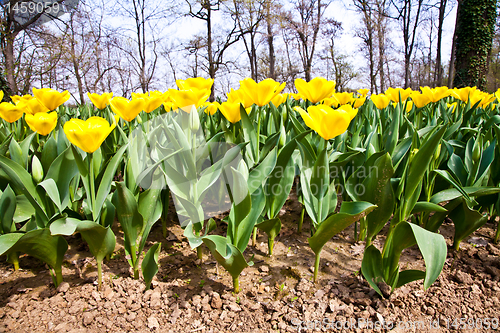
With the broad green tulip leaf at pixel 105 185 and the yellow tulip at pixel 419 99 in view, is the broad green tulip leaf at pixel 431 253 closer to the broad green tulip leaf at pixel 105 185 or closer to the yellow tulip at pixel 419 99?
the broad green tulip leaf at pixel 105 185

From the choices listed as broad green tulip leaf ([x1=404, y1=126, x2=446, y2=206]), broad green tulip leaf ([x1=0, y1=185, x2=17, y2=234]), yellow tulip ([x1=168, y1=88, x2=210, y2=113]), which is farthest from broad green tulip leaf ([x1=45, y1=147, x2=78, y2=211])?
broad green tulip leaf ([x1=404, y1=126, x2=446, y2=206])

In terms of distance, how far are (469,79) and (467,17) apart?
174cm

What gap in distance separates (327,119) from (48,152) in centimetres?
138

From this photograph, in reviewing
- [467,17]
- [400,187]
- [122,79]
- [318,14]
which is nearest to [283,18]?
[318,14]

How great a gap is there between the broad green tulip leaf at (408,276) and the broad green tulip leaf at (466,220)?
15.2 inches

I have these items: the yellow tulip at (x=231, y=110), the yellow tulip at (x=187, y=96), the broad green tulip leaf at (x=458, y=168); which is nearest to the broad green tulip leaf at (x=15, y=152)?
the yellow tulip at (x=187, y=96)

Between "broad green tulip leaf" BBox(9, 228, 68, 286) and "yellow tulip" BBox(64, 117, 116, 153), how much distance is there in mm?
367

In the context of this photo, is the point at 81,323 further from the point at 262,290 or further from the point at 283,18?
the point at 283,18

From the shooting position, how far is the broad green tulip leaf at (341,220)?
1089 mm

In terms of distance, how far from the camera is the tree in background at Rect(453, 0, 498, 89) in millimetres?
8484

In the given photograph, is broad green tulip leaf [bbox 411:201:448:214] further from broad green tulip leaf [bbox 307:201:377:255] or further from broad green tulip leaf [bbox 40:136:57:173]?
broad green tulip leaf [bbox 40:136:57:173]

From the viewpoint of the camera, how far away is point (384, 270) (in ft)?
4.12

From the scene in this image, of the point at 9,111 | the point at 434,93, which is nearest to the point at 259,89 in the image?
the point at 9,111

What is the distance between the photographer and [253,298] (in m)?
1.30
